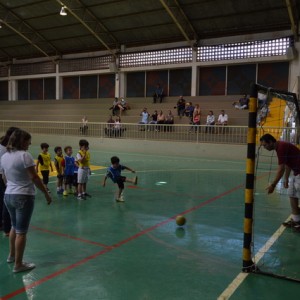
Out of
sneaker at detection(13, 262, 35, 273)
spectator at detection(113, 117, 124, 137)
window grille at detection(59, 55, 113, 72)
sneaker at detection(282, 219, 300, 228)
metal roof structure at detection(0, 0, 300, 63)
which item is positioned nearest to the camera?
sneaker at detection(13, 262, 35, 273)

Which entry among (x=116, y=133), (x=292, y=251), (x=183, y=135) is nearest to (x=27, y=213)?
(x=292, y=251)

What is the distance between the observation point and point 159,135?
20.1 meters

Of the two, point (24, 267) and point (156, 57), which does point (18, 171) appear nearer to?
point (24, 267)

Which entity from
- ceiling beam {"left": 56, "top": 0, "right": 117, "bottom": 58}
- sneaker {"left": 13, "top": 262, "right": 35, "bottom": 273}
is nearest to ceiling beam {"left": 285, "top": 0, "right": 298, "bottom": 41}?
ceiling beam {"left": 56, "top": 0, "right": 117, "bottom": 58}

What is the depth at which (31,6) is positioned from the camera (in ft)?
84.8

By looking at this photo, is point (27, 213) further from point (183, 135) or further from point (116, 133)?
point (116, 133)

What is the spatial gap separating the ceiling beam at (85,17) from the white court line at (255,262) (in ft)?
72.1

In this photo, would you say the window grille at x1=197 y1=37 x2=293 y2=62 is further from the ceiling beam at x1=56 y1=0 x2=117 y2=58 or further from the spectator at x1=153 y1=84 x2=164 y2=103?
the ceiling beam at x1=56 y1=0 x2=117 y2=58

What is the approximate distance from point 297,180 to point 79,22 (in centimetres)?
2441

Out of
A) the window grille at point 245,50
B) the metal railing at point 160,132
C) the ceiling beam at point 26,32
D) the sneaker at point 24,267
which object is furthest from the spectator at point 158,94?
the sneaker at point 24,267

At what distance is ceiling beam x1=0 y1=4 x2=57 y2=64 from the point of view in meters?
27.4

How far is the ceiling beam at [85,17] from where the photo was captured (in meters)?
24.2

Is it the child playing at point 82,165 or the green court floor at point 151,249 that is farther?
the child playing at point 82,165

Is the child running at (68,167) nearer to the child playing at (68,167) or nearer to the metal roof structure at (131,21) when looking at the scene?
the child playing at (68,167)
